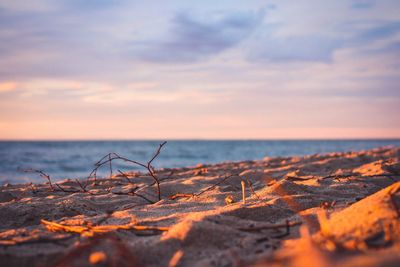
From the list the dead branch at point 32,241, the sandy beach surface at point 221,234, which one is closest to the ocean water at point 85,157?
the sandy beach surface at point 221,234

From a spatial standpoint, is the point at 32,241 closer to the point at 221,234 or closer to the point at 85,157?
the point at 221,234

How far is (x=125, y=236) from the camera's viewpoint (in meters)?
1.91

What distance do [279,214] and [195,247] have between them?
0.88 m

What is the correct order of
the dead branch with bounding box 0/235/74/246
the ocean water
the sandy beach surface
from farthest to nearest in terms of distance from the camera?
the ocean water, the dead branch with bounding box 0/235/74/246, the sandy beach surface

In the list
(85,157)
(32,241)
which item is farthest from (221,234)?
(85,157)

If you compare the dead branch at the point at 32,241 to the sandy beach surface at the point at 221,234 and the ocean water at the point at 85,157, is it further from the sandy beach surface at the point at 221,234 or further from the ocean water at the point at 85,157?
the ocean water at the point at 85,157

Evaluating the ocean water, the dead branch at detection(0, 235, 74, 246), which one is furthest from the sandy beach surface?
the ocean water

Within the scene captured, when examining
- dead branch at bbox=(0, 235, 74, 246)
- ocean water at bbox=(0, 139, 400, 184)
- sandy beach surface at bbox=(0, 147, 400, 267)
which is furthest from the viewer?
ocean water at bbox=(0, 139, 400, 184)

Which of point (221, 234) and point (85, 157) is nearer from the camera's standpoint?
point (221, 234)

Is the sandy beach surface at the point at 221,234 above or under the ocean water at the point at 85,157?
above

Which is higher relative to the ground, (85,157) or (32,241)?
(32,241)

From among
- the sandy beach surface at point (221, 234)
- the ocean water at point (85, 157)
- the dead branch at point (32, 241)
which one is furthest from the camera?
the ocean water at point (85, 157)

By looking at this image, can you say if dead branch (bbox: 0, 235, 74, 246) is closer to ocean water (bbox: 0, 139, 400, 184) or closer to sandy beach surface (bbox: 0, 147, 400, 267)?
sandy beach surface (bbox: 0, 147, 400, 267)

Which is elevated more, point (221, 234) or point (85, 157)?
point (221, 234)
